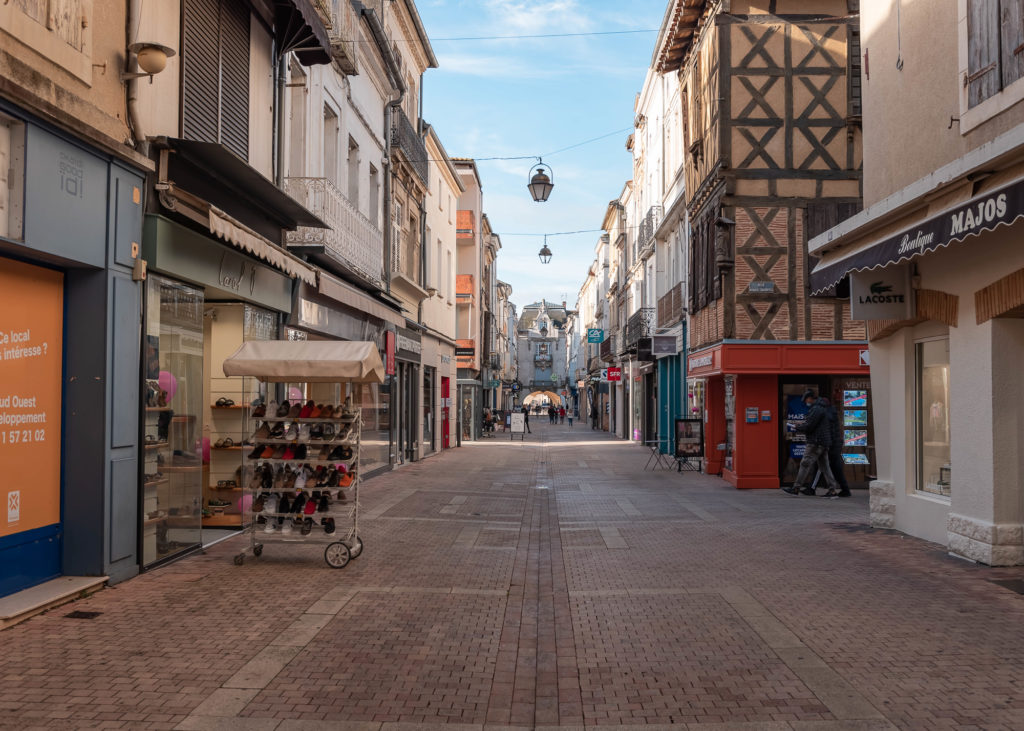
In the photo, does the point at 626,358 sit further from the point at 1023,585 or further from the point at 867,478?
the point at 1023,585

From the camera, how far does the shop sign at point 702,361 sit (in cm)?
1875

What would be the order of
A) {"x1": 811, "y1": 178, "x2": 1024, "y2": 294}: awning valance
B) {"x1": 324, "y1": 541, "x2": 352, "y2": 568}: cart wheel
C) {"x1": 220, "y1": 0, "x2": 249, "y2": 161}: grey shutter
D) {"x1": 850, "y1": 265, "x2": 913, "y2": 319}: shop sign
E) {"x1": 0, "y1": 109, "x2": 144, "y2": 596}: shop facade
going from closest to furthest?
1. {"x1": 0, "y1": 109, "x2": 144, "y2": 596}: shop facade
2. {"x1": 811, "y1": 178, "x2": 1024, "y2": 294}: awning valance
3. {"x1": 324, "y1": 541, "x2": 352, "y2": 568}: cart wheel
4. {"x1": 220, "y1": 0, "x2": 249, "y2": 161}: grey shutter
5. {"x1": 850, "y1": 265, "x2": 913, "y2": 319}: shop sign

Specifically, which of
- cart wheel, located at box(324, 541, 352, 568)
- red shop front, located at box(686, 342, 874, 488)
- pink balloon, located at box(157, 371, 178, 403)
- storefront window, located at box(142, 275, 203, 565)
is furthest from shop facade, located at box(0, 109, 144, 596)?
red shop front, located at box(686, 342, 874, 488)

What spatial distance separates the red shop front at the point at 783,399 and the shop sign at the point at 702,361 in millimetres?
570

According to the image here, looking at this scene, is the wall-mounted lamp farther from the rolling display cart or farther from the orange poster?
the rolling display cart

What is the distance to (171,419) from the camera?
900 centimetres

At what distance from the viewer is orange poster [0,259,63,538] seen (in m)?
6.79

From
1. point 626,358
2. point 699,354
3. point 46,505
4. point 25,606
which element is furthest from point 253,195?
point 626,358

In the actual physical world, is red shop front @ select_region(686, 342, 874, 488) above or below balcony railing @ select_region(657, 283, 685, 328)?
below

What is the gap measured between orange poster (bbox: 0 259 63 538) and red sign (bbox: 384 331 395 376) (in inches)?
511

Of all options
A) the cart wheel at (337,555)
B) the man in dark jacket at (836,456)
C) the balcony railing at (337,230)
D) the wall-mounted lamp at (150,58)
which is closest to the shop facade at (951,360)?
the man in dark jacket at (836,456)

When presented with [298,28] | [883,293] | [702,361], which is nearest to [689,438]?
[702,361]

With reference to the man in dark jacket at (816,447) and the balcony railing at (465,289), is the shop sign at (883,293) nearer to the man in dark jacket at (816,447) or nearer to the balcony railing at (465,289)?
the man in dark jacket at (816,447)

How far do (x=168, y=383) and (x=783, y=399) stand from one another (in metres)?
12.6
